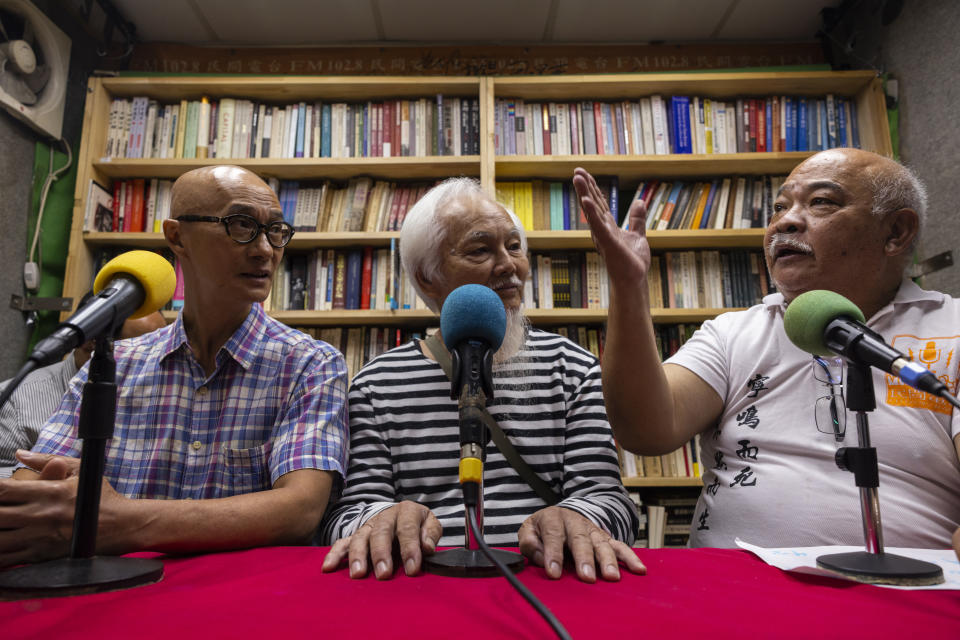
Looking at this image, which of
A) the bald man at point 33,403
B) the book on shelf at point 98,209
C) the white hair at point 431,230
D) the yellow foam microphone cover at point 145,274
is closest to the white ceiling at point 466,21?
the book on shelf at point 98,209

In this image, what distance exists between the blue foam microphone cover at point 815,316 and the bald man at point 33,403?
2.01 meters

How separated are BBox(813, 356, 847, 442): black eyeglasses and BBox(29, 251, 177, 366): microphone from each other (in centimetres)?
126

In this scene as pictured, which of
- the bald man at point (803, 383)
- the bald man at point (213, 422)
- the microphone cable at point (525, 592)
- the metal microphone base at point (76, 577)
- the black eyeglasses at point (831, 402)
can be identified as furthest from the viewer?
the black eyeglasses at point (831, 402)

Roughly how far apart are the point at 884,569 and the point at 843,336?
0.29 metres

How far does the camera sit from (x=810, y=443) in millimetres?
1234

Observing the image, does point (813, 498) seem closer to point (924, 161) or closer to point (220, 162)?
point (924, 161)

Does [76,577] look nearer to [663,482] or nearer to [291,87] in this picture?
[663,482]

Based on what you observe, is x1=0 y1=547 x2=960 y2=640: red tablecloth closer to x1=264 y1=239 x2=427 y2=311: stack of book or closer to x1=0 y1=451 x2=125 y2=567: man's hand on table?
x1=0 y1=451 x2=125 y2=567: man's hand on table

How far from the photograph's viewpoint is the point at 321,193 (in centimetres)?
290

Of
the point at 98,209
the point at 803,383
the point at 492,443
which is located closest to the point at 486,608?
the point at 492,443

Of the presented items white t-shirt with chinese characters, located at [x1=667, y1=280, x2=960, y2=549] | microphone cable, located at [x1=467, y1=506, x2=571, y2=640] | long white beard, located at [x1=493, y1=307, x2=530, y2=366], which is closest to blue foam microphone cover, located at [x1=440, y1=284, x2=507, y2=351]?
microphone cable, located at [x1=467, y1=506, x2=571, y2=640]

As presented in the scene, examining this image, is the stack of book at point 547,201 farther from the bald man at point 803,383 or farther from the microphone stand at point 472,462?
the microphone stand at point 472,462

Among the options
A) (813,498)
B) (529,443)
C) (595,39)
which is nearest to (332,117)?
(595,39)

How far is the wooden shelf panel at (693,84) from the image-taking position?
9.24 ft
